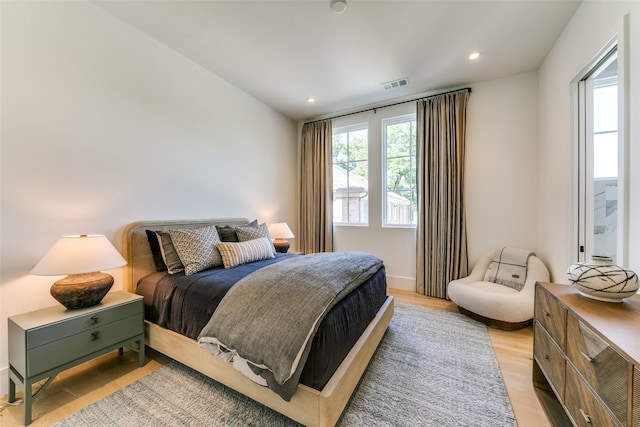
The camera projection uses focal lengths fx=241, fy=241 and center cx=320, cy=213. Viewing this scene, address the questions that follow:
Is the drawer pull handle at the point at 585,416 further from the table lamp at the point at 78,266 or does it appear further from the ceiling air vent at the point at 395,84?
the ceiling air vent at the point at 395,84

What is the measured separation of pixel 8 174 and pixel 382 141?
12.8 feet

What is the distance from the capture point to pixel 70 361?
1547mm

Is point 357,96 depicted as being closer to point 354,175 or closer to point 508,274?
point 354,175

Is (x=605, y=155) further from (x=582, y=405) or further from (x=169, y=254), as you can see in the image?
(x=169, y=254)

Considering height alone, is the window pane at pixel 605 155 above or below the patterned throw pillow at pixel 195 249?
above

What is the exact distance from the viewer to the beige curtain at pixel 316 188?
4.19 metres

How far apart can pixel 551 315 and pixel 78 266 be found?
2898 mm

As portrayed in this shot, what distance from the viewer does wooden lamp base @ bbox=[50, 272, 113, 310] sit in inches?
63.1

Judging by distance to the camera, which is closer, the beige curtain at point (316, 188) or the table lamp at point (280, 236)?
the table lamp at point (280, 236)

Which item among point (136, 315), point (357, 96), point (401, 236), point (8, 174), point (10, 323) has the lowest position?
point (136, 315)

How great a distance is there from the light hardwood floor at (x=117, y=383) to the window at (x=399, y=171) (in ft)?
6.28

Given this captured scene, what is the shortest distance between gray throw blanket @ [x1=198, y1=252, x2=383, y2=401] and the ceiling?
217 centimetres

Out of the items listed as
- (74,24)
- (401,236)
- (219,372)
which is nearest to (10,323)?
(219,372)

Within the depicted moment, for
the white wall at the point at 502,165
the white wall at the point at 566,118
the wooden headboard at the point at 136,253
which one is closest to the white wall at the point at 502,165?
the white wall at the point at 502,165
